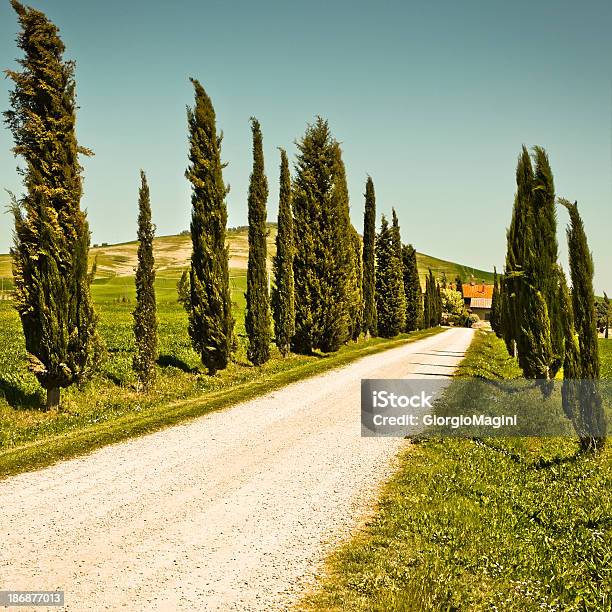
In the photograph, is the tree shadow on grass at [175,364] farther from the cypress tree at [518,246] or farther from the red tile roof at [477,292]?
the red tile roof at [477,292]

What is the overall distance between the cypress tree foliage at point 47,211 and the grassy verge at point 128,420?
1.76 meters

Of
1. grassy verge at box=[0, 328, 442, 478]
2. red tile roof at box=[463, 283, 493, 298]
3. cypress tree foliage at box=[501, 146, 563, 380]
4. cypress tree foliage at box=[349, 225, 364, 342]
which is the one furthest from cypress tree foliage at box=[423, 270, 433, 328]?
red tile roof at box=[463, 283, 493, 298]

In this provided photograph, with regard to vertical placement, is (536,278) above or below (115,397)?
above

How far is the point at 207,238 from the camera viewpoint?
1909 cm

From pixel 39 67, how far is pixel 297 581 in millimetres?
12765

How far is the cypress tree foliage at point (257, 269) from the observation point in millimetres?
22891

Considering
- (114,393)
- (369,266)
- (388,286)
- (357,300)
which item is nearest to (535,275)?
(114,393)

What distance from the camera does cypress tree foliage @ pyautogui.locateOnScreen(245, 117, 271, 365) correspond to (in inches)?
901

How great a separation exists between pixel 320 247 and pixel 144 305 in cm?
1339

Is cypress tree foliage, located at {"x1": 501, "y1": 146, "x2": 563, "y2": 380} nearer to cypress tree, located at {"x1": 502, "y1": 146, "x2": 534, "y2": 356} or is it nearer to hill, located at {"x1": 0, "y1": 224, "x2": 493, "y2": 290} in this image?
cypress tree, located at {"x1": 502, "y1": 146, "x2": 534, "y2": 356}

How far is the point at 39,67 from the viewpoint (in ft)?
40.7

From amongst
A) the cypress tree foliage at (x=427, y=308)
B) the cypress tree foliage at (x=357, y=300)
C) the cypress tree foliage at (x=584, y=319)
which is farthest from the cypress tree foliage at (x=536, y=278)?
the cypress tree foliage at (x=427, y=308)

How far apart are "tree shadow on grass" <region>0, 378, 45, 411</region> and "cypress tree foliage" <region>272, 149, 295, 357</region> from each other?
13.1m

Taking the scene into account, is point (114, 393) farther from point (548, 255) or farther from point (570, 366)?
point (548, 255)
